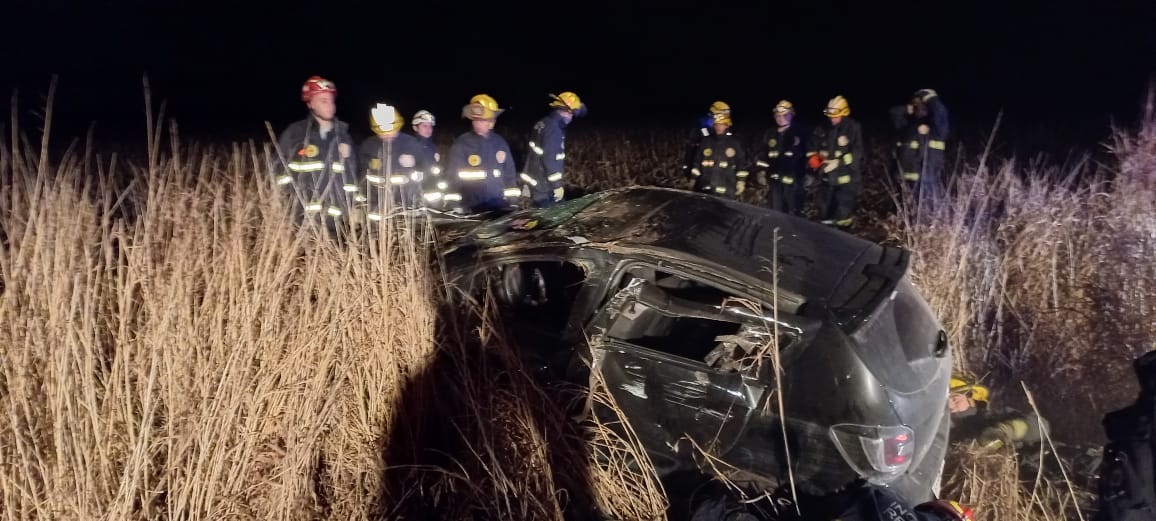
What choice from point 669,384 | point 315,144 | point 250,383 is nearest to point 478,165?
point 315,144

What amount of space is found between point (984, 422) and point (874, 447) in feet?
5.41

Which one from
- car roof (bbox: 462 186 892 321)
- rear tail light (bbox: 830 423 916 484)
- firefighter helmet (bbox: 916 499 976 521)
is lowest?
firefighter helmet (bbox: 916 499 976 521)

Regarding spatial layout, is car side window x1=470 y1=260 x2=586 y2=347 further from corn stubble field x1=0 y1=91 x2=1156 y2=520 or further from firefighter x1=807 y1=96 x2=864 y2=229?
firefighter x1=807 y1=96 x2=864 y2=229

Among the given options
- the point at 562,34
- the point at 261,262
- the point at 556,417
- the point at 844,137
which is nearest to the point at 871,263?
the point at 556,417

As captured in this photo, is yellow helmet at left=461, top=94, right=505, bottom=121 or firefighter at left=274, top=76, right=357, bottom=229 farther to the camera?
yellow helmet at left=461, top=94, right=505, bottom=121

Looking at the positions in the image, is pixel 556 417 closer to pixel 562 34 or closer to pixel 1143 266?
pixel 1143 266

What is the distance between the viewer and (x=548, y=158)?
5738mm

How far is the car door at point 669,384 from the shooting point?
2.79m

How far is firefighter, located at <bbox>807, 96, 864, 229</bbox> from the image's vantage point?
256 inches

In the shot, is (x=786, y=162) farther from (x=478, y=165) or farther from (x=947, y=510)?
(x=947, y=510)

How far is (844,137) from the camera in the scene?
21.4 feet

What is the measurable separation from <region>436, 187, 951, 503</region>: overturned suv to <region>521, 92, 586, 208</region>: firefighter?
2.43m

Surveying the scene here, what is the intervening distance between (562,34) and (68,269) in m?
29.3

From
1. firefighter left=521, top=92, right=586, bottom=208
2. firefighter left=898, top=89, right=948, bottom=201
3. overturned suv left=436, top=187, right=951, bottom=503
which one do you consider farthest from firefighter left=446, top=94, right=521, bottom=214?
firefighter left=898, top=89, right=948, bottom=201
